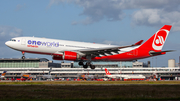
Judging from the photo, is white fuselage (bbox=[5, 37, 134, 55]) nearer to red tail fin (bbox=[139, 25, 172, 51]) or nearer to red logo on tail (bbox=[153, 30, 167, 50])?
red tail fin (bbox=[139, 25, 172, 51])

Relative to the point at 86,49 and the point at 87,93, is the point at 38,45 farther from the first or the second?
the point at 87,93

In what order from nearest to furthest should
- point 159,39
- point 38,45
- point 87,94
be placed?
1. point 87,94
2. point 38,45
3. point 159,39

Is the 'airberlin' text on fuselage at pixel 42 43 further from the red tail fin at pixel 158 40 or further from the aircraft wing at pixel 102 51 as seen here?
the red tail fin at pixel 158 40

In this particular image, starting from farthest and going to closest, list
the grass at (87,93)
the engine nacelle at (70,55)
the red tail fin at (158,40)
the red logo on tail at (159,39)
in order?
the red logo on tail at (159,39), the red tail fin at (158,40), the engine nacelle at (70,55), the grass at (87,93)

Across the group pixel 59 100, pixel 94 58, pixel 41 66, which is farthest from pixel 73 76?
pixel 59 100

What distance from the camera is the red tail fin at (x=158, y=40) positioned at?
171 ft

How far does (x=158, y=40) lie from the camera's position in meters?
52.8

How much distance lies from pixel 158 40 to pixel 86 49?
1725 cm

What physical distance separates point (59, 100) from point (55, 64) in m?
145

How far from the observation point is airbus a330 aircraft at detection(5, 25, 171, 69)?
143 ft

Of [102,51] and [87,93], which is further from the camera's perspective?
[102,51]

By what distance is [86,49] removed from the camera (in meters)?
46.5

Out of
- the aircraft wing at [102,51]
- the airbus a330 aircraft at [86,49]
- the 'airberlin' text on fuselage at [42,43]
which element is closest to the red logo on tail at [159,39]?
the airbus a330 aircraft at [86,49]

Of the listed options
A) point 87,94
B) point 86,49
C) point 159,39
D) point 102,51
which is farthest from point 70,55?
point 87,94
